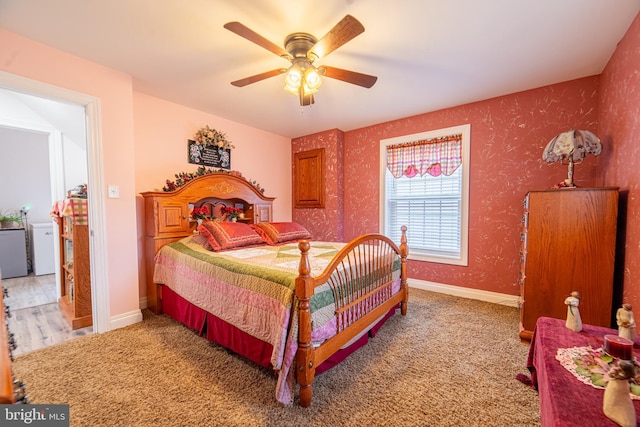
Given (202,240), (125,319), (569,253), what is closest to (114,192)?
(202,240)

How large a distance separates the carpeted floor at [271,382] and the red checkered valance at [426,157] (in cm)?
195

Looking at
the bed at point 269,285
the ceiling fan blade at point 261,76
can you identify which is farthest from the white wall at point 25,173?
the ceiling fan blade at point 261,76

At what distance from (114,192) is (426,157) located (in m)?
3.56

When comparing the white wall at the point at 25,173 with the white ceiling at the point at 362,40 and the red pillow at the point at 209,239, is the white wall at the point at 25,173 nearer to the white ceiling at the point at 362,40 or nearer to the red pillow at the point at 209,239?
the white ceiling at the point at 362,40

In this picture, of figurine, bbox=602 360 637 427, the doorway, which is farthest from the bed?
figurine, bbox=602 360 637 427

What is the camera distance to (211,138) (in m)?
3.38

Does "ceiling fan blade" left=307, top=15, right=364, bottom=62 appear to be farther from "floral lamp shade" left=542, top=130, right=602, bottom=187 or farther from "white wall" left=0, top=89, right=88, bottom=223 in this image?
"white wall" left=0, top=89, right=88, bottom=223

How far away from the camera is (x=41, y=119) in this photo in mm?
3492

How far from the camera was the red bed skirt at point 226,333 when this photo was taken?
166 centimetres

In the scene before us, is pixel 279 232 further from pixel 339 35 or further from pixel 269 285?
pixel 339 35

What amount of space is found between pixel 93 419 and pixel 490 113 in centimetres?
424

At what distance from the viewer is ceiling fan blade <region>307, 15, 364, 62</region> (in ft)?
4.57

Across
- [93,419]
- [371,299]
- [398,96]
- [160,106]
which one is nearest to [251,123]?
[160,106]

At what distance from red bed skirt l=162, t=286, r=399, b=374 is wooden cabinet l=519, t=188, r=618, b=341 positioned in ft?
4.13
